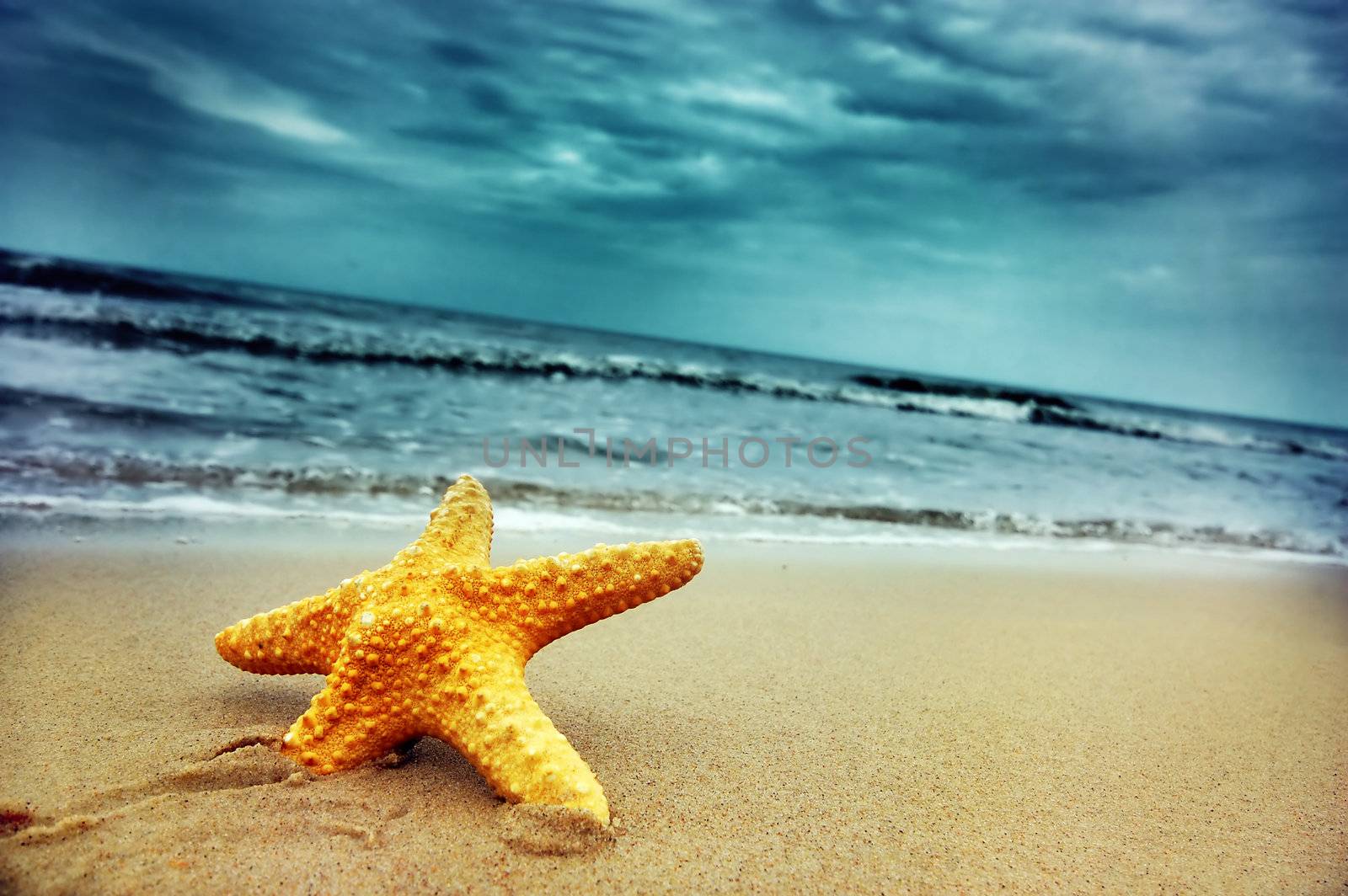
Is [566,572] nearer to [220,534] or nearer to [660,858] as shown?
[660,858]

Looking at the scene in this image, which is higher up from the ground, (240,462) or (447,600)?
(447,600)

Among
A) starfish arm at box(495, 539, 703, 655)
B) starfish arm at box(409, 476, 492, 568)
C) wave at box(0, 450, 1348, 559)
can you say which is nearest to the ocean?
wave at box(0, 450, 1348, 559)

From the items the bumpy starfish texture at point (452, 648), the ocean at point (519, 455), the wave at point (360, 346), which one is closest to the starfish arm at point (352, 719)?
the bumpy starfish texture at point (452, 648)

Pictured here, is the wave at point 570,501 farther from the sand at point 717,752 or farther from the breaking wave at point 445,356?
the breaking wave at point 445,356

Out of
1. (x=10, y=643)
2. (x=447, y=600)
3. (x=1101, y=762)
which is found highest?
(x=447, y=600)

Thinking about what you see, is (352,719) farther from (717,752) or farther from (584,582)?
(717,752)

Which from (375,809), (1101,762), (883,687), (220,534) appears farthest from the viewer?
(220,534)

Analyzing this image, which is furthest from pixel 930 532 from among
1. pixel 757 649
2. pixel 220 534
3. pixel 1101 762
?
pixel 220 534

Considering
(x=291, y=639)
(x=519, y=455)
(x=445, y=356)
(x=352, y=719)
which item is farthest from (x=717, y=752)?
(x=445, y=356)
